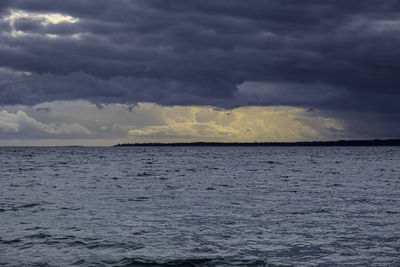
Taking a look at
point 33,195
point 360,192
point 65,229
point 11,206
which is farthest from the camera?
point 360,192

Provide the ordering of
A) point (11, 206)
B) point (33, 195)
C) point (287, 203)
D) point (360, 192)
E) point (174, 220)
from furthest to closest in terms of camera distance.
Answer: point (360, 192) → point (33, 195) → point (287, 203) → point (11, 206) → point (174, 220)

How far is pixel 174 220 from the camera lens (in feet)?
68.9

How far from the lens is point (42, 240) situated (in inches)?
659

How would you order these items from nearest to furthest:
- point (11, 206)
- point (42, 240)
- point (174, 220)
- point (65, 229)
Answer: point (42, 240), point (65, 229), point (174, 220), point (11, 206)

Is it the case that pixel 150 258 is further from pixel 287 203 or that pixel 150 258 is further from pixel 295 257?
pixel 287 203

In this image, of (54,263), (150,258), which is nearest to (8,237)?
(54,263)

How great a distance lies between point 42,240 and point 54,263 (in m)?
3.32

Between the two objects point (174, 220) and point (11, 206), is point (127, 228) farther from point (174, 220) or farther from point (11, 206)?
point (11, 206)

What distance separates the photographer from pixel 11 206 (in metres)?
25.7

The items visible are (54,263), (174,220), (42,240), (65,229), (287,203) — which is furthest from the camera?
(287,203)

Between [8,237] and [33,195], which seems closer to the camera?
[8,237]

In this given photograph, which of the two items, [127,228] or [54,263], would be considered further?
Result: [127,228]

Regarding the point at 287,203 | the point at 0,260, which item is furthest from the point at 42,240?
the point at 287,203

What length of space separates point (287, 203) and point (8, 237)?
1655 cm
